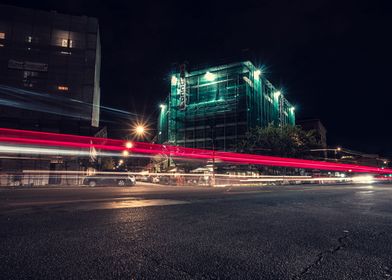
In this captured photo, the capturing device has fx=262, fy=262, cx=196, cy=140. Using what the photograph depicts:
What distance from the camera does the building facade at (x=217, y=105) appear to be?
51781 millimetres

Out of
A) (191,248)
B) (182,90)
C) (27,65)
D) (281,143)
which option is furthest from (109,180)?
(27,65)

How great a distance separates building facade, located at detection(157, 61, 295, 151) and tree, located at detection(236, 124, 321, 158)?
9.13m

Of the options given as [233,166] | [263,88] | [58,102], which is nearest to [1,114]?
[58,102]

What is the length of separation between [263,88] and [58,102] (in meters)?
44.5

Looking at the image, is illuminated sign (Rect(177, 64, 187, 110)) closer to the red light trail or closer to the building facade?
the building facade

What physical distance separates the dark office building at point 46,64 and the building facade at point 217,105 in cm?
1991

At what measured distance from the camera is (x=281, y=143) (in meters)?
39.4

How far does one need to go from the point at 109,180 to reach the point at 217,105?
32181mm

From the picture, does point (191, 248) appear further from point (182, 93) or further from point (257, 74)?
point (257, 74)

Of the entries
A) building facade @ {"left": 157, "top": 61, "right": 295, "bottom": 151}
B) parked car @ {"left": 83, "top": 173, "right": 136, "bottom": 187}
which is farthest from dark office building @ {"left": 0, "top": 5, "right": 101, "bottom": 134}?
parked car @ {"left": 83, "top": 173, "right": 136, "bottom": 187}

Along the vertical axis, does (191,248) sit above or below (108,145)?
below

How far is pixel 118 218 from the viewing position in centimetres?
538

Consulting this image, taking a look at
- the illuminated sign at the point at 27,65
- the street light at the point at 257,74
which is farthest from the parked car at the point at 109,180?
the illuminated sign at the point at 27,65

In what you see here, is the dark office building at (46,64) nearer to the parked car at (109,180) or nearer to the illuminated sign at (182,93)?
the illuminated sign at (182,93)
